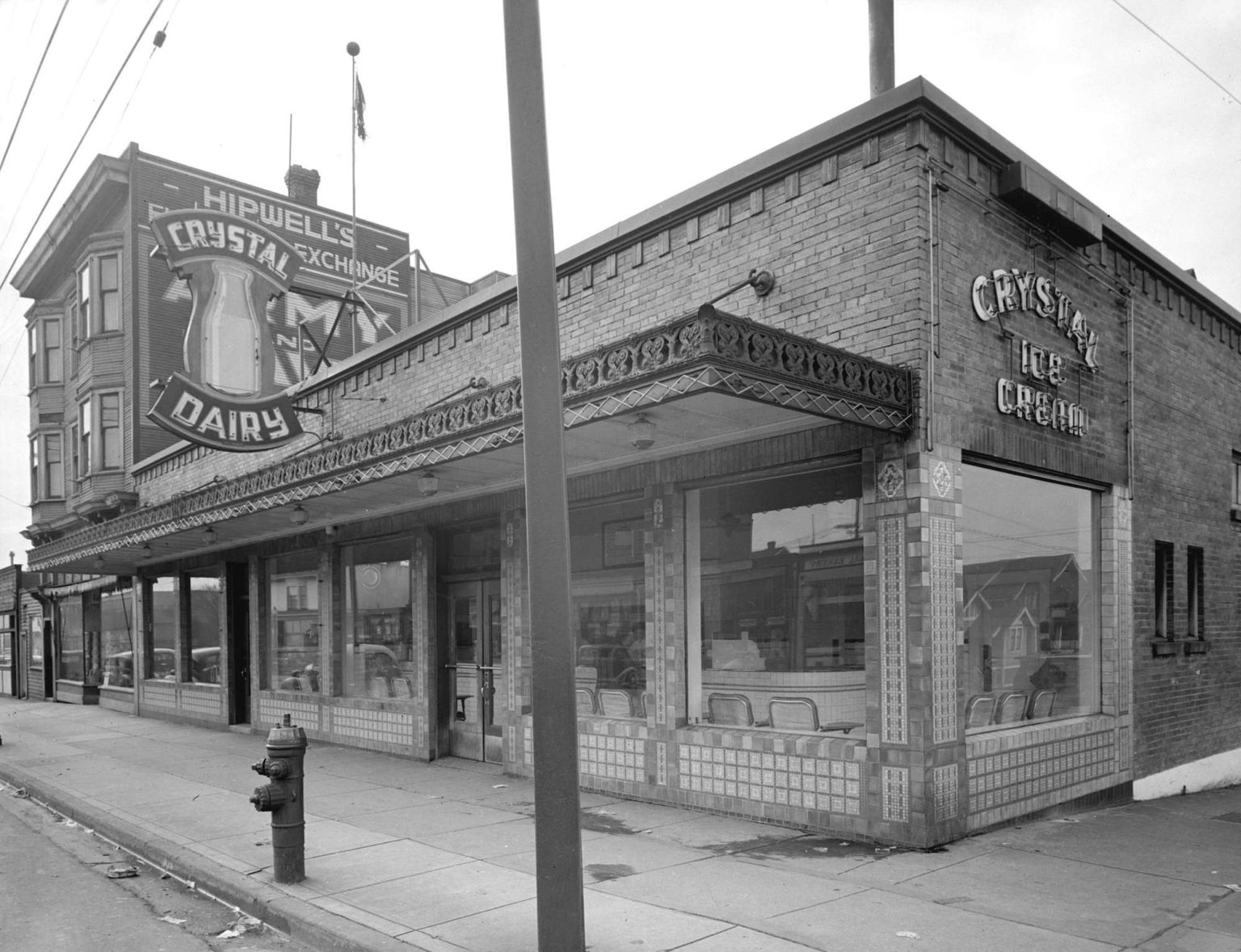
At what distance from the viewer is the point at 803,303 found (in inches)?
339

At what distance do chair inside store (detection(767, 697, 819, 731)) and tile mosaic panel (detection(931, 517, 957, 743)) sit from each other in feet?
3.70

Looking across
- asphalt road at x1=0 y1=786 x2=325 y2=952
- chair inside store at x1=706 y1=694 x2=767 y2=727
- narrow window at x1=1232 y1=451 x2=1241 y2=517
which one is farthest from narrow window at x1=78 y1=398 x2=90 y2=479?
narrow window at x1=1232 y1=451 x2=1241 y2=517

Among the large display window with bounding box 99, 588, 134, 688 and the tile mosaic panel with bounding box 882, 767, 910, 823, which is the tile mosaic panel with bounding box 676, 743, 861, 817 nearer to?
the tile mosaic panel with bounding box 882, 767, 910, 823

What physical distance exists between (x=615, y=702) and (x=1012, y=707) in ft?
12.1

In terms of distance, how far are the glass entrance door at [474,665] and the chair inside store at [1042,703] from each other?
18.7 feet

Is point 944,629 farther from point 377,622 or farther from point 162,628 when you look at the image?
point 162,628

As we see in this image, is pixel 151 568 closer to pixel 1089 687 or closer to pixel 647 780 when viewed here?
pixel 647 780

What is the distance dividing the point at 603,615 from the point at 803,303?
3824 mm

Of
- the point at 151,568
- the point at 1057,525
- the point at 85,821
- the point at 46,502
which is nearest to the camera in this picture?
the point at 1057,525

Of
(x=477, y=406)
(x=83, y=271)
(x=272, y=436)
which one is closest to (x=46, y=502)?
(x=83, y=271)

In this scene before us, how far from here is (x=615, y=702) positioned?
10.3 metres

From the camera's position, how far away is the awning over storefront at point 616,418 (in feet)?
21.3

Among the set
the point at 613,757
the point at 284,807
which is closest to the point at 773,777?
the point at 613,757

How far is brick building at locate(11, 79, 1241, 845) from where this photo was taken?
7715mm
